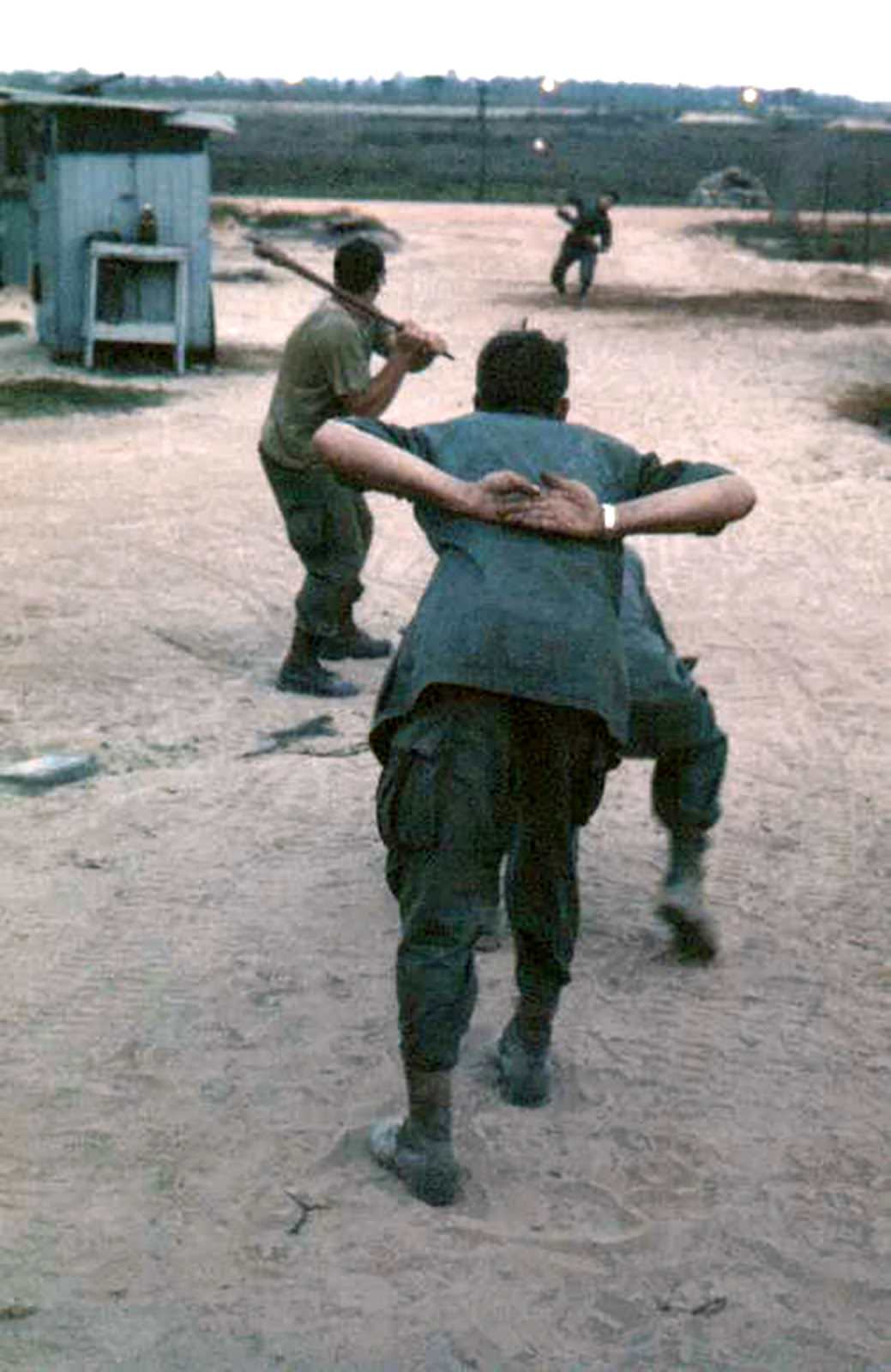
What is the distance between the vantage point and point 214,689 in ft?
25.4

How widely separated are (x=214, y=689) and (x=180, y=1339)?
4.42 metres

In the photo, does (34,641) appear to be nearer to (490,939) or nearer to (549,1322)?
(490,939)

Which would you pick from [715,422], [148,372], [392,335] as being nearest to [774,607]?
[392,335]

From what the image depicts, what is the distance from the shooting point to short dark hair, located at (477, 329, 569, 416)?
382 centimetres

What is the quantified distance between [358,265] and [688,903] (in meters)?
3.04

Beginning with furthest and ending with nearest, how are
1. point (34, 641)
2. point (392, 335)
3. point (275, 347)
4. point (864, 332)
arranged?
1. point (864, 332)
2. point (275, 347)
3. point (34, 641)
4. point (392, 335)

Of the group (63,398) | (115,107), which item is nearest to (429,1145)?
(63,398)

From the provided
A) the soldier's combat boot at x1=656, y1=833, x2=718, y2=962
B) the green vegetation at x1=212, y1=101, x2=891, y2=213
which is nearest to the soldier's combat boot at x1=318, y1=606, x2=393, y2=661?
the soldier's combat boot at x1=656, y1=833, x2=718, y2=962

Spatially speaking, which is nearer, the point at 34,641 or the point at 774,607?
the point at 34,641

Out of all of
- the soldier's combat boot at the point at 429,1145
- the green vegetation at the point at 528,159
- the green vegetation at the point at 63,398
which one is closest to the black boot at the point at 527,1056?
the soldier's combat boot at the point at 429,1145

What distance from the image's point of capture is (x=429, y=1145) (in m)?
3.99

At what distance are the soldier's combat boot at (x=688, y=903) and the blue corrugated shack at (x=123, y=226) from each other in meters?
12.3

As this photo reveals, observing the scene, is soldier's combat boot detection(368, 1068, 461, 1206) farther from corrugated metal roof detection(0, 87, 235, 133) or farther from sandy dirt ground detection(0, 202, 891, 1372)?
corrugated metal roof detection(0, 87, 235, 133)

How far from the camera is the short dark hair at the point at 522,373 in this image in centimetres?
382
